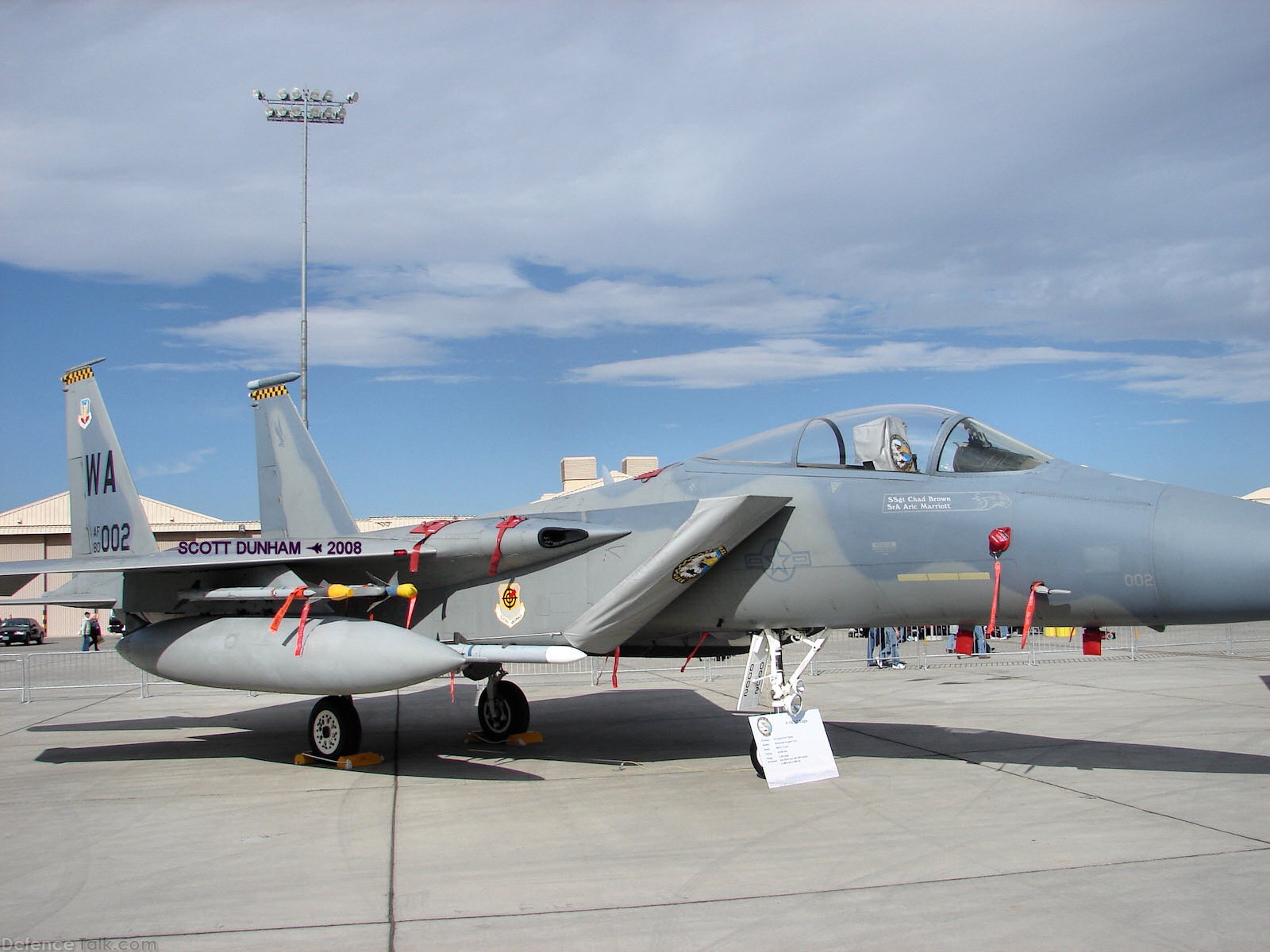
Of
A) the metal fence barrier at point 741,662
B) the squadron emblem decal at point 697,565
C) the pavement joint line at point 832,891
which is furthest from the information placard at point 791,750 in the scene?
the metal fence barrier at point 741,662

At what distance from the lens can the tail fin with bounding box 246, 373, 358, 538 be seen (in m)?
12.0

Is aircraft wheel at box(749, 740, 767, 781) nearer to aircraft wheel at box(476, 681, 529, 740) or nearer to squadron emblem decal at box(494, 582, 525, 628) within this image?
squadron emblem decal at box(494, 582, 525, 628)

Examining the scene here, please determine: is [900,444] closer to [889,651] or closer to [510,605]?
[510,605]

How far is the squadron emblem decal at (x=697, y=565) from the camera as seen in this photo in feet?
25.3

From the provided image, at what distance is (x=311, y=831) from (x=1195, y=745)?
7.79 meters

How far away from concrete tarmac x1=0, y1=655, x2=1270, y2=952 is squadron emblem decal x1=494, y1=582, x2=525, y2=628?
4.56ft

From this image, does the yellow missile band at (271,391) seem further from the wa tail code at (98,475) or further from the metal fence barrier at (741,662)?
the metal fence barrier at (741,662)

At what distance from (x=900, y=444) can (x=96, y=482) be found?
9.33 m

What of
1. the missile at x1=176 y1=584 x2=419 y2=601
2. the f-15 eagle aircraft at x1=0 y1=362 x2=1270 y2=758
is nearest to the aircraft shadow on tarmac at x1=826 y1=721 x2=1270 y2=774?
the f-15 eagle aircraft at x1=0 y1=362 x2=1270 y2=758

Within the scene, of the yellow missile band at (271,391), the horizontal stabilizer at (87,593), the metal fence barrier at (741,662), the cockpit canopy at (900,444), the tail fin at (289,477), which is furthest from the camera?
the metal fence barrier at (741,662)

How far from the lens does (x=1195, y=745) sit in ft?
29.7

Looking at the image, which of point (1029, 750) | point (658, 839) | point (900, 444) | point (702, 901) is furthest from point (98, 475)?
point (1029, 750)

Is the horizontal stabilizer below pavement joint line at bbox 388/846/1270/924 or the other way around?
the other way around

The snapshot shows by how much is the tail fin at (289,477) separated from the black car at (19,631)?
32.6m
